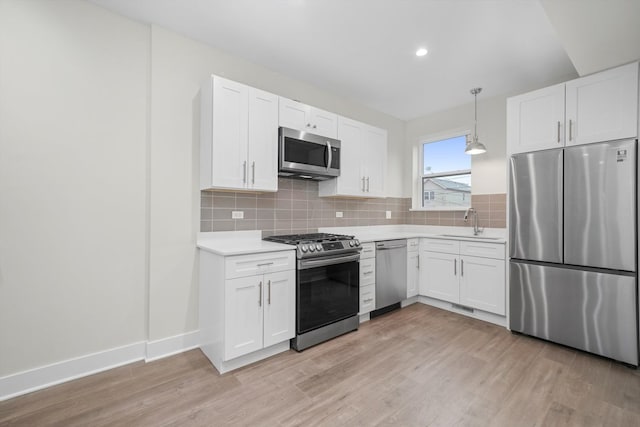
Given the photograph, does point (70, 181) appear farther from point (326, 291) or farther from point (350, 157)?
point (350, 157)

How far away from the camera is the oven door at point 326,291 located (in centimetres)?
254

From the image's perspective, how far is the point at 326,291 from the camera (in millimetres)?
2730

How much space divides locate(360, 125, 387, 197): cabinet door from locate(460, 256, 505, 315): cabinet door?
4.53 feet

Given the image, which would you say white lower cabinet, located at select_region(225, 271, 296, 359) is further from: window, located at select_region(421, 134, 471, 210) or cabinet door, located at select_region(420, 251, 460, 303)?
window, located at select_region(421, 134, 471, 210)

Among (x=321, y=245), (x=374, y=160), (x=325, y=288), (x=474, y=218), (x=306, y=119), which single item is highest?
(x=306, y=119)

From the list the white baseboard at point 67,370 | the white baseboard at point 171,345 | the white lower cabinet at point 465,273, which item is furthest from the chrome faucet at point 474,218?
the white baseboard at point 67,370

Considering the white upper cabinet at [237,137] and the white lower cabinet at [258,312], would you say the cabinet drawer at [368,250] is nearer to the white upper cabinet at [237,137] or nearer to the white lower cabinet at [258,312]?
the white lower cabinet at [258,312]

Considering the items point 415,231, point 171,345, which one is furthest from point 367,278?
point 171,345

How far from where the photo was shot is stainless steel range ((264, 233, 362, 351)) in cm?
254

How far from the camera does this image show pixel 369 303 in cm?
326

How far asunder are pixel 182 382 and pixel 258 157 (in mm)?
1901

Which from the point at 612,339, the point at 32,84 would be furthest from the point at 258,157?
the point at 612,339

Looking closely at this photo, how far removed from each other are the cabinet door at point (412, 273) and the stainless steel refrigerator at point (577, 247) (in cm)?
113

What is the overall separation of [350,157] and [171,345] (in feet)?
8.77
